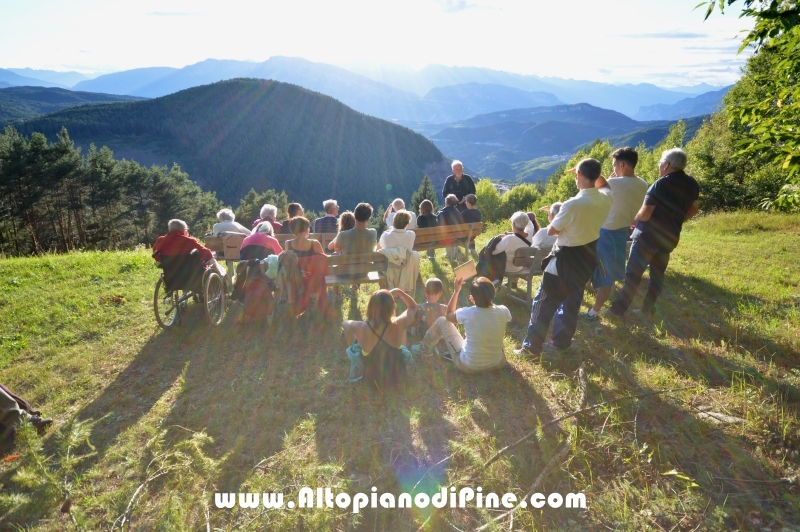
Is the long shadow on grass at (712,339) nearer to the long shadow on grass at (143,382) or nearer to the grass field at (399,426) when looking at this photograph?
the grass field at (399,426)

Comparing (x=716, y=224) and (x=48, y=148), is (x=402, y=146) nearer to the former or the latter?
(x=48, y=148)

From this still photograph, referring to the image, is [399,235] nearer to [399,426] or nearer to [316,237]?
[316,237]

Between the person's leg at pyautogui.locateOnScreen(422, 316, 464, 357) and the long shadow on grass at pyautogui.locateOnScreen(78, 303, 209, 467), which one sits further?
the person's leg at pyautogui.locateOnScreen(422, 316, 464, 357)

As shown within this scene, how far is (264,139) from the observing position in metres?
159

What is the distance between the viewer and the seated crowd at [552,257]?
174 inches

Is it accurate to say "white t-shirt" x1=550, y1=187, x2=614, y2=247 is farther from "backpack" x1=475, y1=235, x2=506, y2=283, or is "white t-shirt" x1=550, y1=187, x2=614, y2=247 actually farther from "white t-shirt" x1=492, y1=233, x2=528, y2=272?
"backpack" x1=475, y1=235, x2=506, y2=283

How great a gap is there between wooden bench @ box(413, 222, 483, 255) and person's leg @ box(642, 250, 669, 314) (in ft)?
12.9

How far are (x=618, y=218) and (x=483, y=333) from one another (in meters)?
2.73

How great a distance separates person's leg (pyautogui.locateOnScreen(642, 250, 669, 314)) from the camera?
5.57m

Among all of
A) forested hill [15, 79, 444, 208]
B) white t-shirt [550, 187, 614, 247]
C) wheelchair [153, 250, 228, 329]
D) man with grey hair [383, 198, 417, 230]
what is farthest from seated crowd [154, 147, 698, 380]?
forested hill [15, 79, 444, 208]

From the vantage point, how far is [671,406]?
3.91m

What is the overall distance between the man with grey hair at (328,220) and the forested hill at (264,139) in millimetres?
134317

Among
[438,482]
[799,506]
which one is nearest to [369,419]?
[438,482]

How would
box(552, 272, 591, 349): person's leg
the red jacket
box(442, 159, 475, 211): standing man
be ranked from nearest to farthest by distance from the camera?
box(552, 272, 591, 349): person's leg, the red jacket, box(442, 159, 475, 211): standing man
